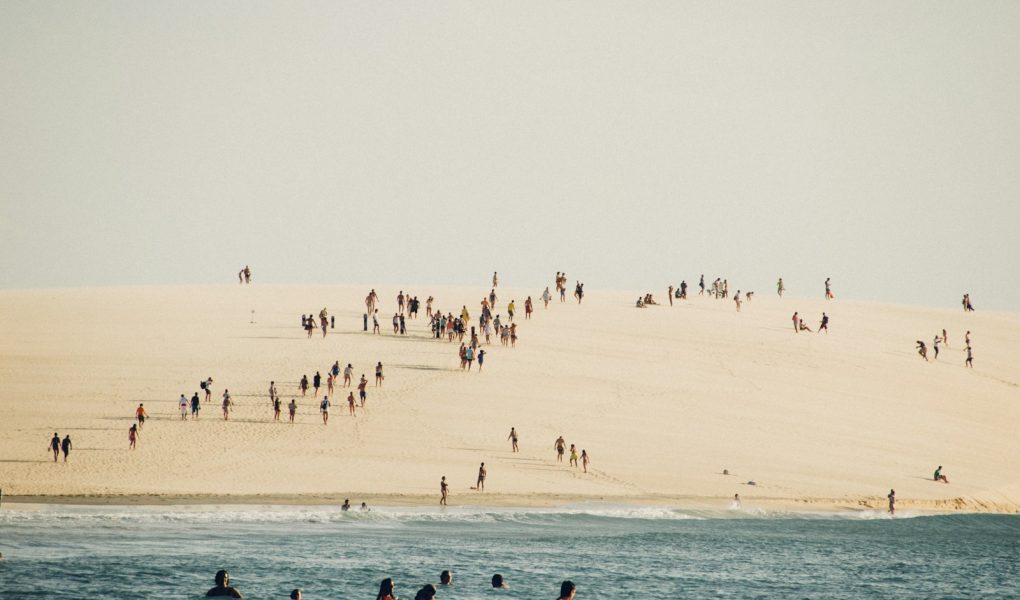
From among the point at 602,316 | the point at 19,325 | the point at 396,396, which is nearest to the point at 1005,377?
the point at 602,316

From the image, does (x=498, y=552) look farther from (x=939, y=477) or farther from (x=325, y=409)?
(x=939, y=477)

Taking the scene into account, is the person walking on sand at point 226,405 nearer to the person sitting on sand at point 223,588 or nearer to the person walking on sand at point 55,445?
the person walking on sand at point 55,445

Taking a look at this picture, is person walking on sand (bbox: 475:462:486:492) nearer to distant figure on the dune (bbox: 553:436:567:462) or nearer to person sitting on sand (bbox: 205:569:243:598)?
distant figure on the dune (bbox: 553:436:567:462)

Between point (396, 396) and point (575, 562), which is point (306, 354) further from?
point (575, 562)

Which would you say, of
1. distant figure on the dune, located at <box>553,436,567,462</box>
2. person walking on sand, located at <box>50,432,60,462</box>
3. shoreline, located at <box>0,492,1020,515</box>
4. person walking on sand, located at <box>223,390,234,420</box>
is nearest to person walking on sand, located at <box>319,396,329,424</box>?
person walking on sand, located at <box>223,390,234,420</box>

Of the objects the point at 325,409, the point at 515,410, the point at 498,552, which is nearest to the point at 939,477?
the point at 515,410

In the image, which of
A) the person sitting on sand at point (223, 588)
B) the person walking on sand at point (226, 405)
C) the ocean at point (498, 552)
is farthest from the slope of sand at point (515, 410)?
the person sitting on sand at point (223, 588)
